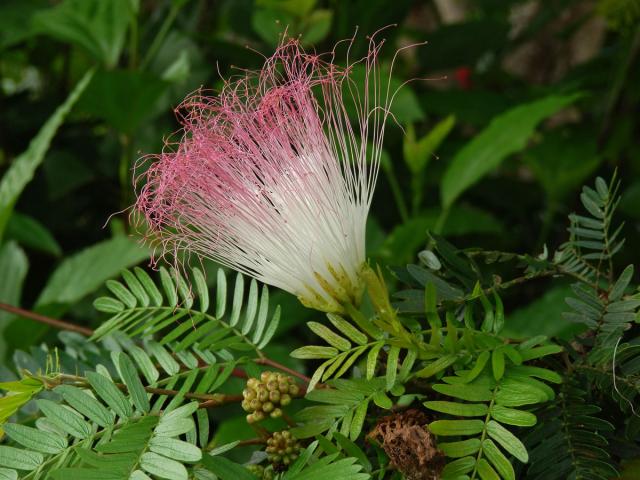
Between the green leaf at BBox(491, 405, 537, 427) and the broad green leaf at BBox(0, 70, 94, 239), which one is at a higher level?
the broad green leaf at BBox(0, 70, 94, 239)

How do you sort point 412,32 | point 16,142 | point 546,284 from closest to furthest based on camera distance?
point 546,284, point 16,142, point 412,32

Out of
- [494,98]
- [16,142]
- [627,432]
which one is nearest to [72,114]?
[16,142]

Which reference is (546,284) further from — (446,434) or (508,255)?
(446,434)

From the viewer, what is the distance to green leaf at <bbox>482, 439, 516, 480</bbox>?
1.07 feet

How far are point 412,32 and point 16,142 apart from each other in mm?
821

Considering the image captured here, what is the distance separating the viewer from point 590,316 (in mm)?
394

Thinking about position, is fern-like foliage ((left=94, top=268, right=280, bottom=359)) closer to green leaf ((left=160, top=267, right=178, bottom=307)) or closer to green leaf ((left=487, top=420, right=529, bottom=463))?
green leaf ((left=160, top=267, right=178, bottom=307))

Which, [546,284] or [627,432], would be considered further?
[546,284]

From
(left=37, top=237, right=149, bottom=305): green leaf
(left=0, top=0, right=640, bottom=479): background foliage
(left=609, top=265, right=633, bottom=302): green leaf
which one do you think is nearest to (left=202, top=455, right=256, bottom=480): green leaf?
(left=0, top=0, right=640, bottom=479): background foliage

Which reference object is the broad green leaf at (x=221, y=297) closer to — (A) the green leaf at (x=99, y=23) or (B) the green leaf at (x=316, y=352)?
(B) the green leaf at (x=316, y=352)

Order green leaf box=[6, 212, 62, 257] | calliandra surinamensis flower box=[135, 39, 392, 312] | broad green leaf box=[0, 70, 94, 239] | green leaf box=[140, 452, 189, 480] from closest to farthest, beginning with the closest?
green leaf box=[140, 452, 189, 480]
calliandra surinamensis flower box=[135, 39, 392, 312]
broad green leaf box=[0, 70, 94, 239]
green leaf box=[6, 212, 62, 257]

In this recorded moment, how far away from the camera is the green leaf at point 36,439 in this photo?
370mm

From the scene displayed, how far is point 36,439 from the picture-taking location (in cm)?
37

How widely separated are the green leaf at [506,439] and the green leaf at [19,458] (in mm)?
214
